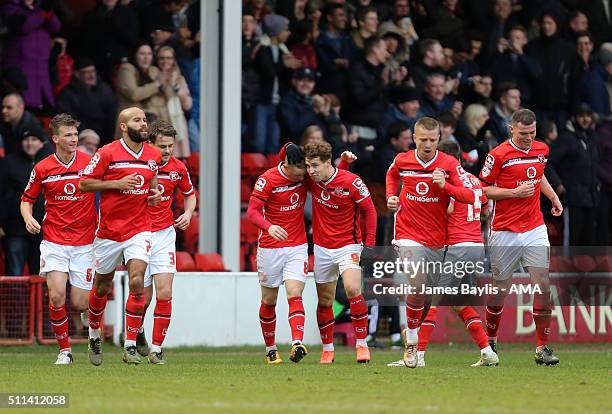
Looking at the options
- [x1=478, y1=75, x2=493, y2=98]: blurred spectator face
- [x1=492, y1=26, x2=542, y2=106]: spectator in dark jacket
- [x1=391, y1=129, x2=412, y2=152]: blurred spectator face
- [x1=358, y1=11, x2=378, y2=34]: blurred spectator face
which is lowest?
[x1=391, y1=129, x2=412, y2=152]: blurred spectator face

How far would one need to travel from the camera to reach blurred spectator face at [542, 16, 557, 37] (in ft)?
71.5

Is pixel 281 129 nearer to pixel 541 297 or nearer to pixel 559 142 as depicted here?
pixel 559 142

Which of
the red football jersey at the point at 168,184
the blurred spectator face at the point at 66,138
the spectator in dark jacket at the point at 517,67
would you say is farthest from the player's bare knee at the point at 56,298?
the spectator in dark jacket at the point at 517,67

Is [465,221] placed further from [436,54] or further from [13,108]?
[436,54]

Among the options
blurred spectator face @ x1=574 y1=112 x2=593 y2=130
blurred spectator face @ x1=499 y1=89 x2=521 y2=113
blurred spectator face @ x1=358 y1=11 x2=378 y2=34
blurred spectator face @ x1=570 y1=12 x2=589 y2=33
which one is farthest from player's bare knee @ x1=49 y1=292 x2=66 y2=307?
blurred spectator face @ x1=570 y1=12 x2=589 y2=33

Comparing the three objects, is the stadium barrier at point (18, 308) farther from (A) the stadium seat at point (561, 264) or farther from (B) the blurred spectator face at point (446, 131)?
(A) the stadium seat at point (561, 264)

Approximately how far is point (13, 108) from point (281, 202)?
502 centimetres

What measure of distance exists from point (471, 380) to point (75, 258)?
4.20 m

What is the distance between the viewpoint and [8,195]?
16.8m

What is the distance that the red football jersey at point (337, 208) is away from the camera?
1311 centimetres

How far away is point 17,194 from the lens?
16.8 meters

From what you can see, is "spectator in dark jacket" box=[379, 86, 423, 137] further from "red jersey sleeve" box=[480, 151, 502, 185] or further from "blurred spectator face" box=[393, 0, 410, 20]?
"red jersey sleeve" box=[480, 151, 502, 185]

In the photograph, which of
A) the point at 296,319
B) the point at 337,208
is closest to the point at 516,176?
the point at 337,208

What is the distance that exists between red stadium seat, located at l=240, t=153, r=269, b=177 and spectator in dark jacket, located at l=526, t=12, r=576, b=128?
195 inches
